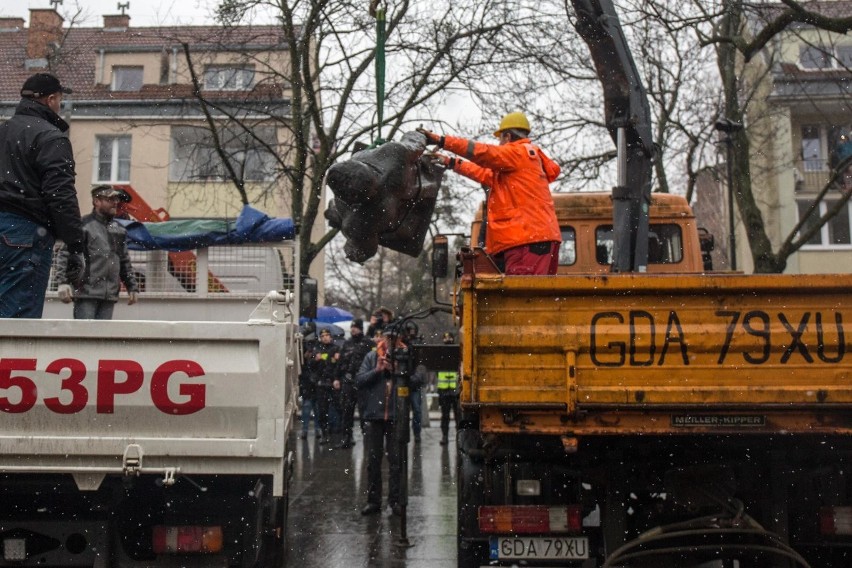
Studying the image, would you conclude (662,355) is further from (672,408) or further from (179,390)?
(179,390)

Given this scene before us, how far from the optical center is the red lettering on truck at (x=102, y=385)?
4512mm

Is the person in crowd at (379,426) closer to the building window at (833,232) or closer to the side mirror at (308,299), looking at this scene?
the side mirror at (308,299)

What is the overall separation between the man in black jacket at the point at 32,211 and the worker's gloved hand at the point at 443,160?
7.76 ft

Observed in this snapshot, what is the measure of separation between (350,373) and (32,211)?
10259mm

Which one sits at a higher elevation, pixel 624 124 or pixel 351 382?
pixel 624 124

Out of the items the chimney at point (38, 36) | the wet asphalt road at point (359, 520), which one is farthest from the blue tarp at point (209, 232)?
the chimney at point (38, 36)

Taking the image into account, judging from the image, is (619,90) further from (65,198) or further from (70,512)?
(70,512)

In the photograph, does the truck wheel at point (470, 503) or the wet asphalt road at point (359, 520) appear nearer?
the truck wheel at point (470, 503)

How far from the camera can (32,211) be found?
208 inches

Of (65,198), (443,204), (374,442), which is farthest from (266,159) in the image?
(65,198)

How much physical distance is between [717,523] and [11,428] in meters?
3.62

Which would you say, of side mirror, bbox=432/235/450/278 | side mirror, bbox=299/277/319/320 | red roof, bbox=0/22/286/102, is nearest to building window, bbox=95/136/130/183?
red roof, bbox=0/22/286/102

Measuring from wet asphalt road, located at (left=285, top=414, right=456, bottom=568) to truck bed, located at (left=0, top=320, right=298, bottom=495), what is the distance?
114 inches

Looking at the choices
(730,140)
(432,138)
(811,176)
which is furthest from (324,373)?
(811,176)
